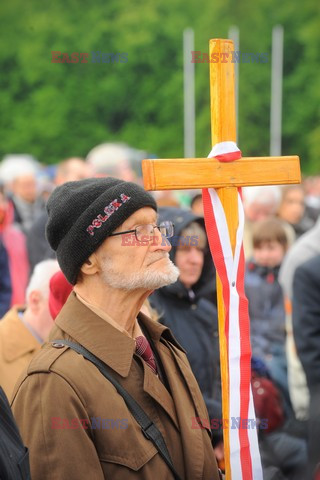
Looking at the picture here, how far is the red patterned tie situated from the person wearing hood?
4.46 feet

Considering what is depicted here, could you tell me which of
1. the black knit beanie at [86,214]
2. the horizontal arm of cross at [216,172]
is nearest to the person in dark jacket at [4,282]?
the black knit beanie at [86,214]

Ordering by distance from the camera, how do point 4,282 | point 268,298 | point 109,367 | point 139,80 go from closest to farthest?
point 109,367 → point 4,282 → point 268,298 → point 139,80

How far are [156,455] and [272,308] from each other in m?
4.05

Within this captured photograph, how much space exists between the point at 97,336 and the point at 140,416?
0.97 feet

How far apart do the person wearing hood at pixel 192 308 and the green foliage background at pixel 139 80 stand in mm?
26579

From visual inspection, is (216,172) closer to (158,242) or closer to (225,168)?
(225,168)

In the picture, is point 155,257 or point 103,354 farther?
point 155,257

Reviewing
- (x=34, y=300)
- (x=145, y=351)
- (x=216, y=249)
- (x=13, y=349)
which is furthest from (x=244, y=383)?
(x=34, y=300)

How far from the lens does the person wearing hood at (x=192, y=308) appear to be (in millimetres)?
4234

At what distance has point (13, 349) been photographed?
11.8 feet

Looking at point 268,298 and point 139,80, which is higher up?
point 139,80

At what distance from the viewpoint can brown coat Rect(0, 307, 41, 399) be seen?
3.50 metres

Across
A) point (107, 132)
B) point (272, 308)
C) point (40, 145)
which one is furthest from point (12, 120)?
point (272, 308)

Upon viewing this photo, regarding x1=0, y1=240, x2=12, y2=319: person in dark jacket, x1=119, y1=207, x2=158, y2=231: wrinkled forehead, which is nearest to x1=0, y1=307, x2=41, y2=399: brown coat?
x1=119, y1=207, x2=158, y2=231: wrinkled forehead
